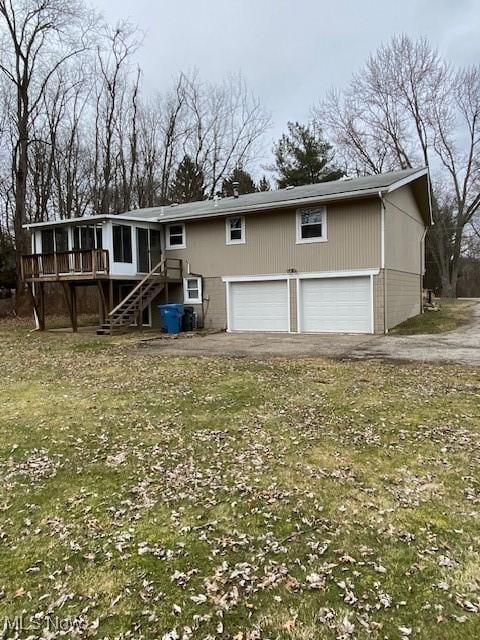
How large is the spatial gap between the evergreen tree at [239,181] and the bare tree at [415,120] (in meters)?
6.45

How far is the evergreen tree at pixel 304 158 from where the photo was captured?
106ft

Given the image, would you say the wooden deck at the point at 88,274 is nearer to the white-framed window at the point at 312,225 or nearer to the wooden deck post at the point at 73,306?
the wooden deck post at the point at 73,306

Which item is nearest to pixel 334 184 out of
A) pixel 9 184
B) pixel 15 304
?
pixel 15 304

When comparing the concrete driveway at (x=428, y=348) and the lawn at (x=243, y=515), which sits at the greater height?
the concrete driveway at (x=428, y=348)

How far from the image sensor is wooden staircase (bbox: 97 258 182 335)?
1580 cm

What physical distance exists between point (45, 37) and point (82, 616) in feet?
86.8

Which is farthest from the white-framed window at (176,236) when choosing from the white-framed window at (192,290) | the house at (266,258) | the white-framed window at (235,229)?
the white-framed window at (235,229)

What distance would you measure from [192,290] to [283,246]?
4079 mm

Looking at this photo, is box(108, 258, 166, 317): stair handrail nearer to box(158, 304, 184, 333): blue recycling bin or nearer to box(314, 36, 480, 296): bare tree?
box(158, 304, 184, 333): blue recycling bin

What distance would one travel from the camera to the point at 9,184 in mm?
26547

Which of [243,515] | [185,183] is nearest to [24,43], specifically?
[185,183]

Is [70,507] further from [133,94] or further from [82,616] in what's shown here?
[133,94]

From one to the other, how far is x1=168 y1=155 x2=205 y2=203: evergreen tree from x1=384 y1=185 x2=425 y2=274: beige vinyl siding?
1621 centimetres

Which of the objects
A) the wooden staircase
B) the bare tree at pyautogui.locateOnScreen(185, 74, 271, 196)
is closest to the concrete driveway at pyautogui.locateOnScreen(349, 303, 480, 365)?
the wooden staircase
